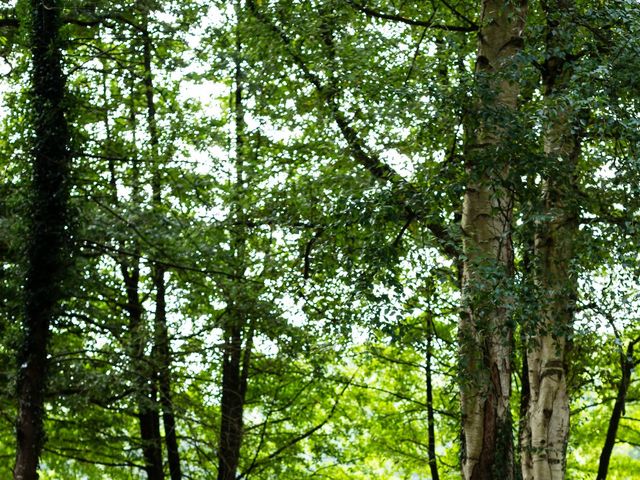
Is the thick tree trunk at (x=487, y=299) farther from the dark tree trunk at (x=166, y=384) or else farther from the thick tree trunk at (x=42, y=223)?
the dark tree trunk at (x=166, y=384)

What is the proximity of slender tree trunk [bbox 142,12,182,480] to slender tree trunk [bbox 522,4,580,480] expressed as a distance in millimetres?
4799

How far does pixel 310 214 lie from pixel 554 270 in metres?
3.67

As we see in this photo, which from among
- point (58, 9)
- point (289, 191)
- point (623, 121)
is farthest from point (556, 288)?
point (58, 9)

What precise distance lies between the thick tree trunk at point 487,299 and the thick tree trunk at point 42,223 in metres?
4.98

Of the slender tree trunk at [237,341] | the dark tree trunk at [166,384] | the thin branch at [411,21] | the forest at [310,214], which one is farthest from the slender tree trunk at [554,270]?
the dark tree trunk at [166,384]

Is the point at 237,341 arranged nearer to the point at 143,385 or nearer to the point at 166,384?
the point at 166,384

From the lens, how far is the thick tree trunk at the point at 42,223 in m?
11.0

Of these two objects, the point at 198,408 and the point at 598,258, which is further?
the point at 198,408

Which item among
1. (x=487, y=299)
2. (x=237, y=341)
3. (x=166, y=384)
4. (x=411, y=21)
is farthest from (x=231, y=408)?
(x=487, y=299)

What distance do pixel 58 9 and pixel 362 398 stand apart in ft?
41.0

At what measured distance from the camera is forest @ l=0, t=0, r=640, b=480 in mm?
9078

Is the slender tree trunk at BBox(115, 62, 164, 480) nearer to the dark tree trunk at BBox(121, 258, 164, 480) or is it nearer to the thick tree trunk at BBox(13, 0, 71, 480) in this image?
the dark tree trunk at BBox(121, 258, 164, 480)

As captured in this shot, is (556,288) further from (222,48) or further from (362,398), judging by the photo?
(362,398)

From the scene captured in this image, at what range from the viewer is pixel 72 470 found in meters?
18.5
